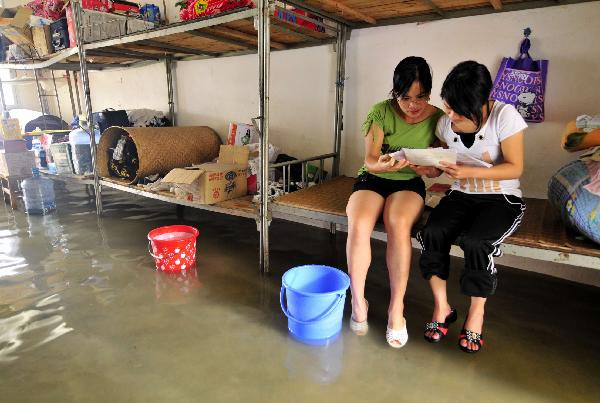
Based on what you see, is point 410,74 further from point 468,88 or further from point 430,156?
point 430,156

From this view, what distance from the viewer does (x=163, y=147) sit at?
11.9 feet

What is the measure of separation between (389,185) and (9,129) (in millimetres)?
4197

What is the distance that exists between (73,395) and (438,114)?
2.15m

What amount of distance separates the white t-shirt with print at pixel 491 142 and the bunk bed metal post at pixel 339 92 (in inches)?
55.5

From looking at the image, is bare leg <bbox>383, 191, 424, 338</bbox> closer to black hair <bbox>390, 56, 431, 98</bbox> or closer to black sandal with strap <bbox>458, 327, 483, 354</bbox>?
black sandal with strap <bbox>458, 327, 483, 354</bbox>

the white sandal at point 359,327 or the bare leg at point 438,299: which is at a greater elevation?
the bare leg at point 438,299

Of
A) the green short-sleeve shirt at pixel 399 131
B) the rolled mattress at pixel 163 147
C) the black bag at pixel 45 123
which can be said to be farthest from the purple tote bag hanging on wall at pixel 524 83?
the black bag at pixel 45 123

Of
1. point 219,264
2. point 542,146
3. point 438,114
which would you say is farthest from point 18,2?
point 542,146

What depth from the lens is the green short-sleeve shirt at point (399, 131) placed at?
2.04m

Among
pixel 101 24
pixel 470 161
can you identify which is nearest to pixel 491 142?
pixel 470 161

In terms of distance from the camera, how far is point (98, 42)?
3.49 m

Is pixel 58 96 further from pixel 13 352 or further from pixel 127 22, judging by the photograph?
pixel 13 352

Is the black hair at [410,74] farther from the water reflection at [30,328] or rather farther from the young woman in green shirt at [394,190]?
the water reflection at [30,328]

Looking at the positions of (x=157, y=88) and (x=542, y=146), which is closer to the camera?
(x=542, y=146)
